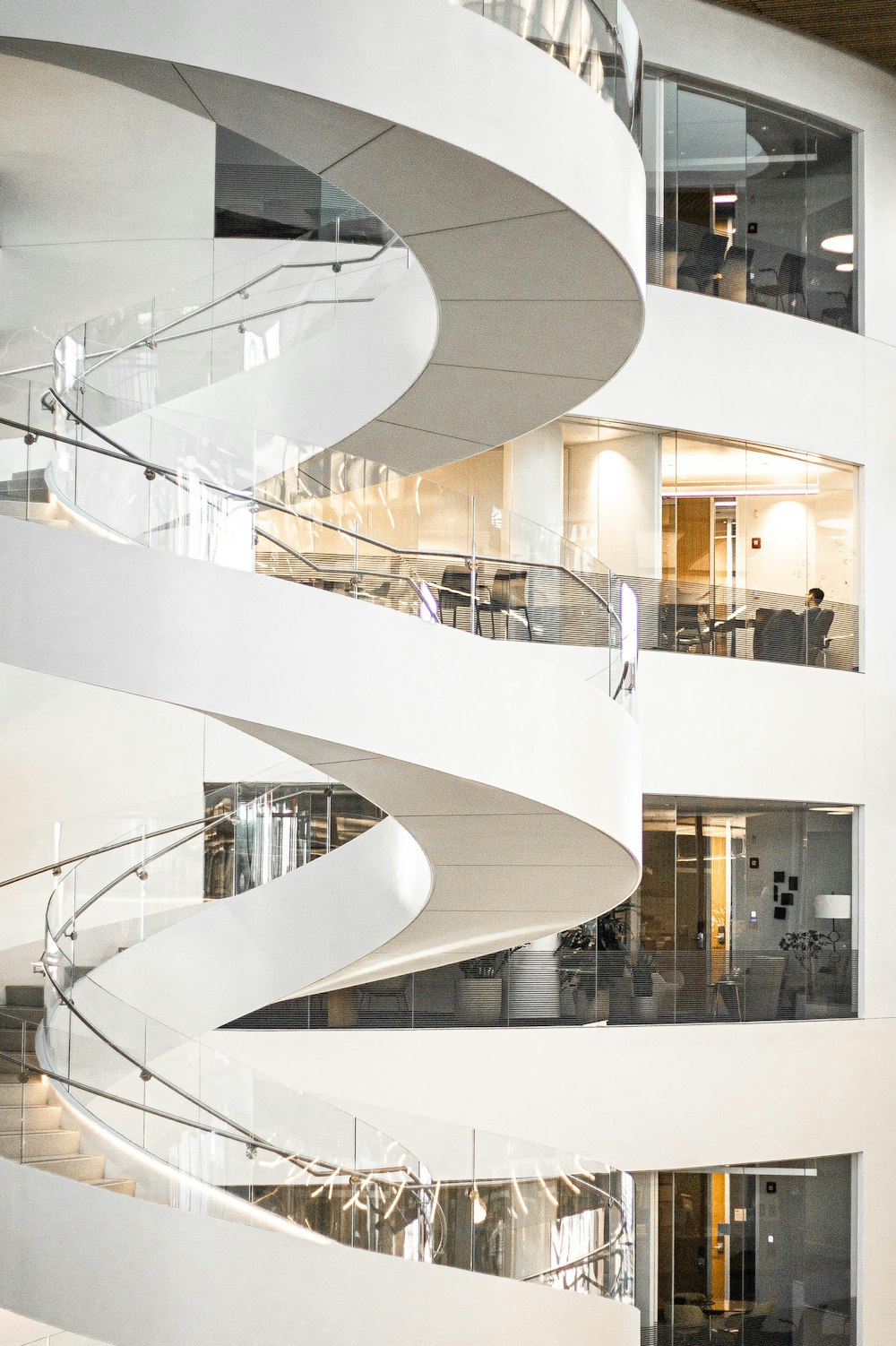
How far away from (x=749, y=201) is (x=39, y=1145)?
990 centimetres

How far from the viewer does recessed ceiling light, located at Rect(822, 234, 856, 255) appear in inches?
526

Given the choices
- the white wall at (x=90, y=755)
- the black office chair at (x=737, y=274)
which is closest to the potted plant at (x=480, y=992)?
the white wall at (x=90, y=755)

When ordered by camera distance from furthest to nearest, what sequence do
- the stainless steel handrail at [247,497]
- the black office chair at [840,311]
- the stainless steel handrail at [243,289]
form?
the black office chair at [840,311], the stainless steel handrail at [243,289], the stainless steel handrail at [247,497]

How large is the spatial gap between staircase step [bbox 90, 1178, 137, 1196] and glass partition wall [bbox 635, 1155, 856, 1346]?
18.7 feet

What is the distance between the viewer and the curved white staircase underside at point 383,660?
568cm

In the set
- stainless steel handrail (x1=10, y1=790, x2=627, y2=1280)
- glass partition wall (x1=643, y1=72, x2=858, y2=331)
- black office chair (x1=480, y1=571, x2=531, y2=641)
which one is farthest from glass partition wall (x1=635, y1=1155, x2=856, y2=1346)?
glass partition wall (x1=643, y1=72, x2=858, y2=331)

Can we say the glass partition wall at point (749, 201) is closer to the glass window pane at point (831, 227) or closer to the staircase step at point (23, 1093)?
the glass window pane at point (831, 227)

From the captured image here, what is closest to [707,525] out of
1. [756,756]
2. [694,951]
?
[756,756]

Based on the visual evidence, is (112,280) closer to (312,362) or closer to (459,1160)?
(312,362)

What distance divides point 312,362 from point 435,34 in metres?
3.14

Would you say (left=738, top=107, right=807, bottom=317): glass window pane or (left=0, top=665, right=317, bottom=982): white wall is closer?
(left=0, top=665, right=317, bottom=982): white wall

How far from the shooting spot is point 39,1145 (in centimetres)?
701

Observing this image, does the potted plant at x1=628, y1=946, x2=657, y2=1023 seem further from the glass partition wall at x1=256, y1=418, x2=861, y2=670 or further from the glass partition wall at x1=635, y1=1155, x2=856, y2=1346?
the glass partition wall at x1=256, y1=418, x2=861, y2=670

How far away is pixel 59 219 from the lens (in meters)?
12.2
